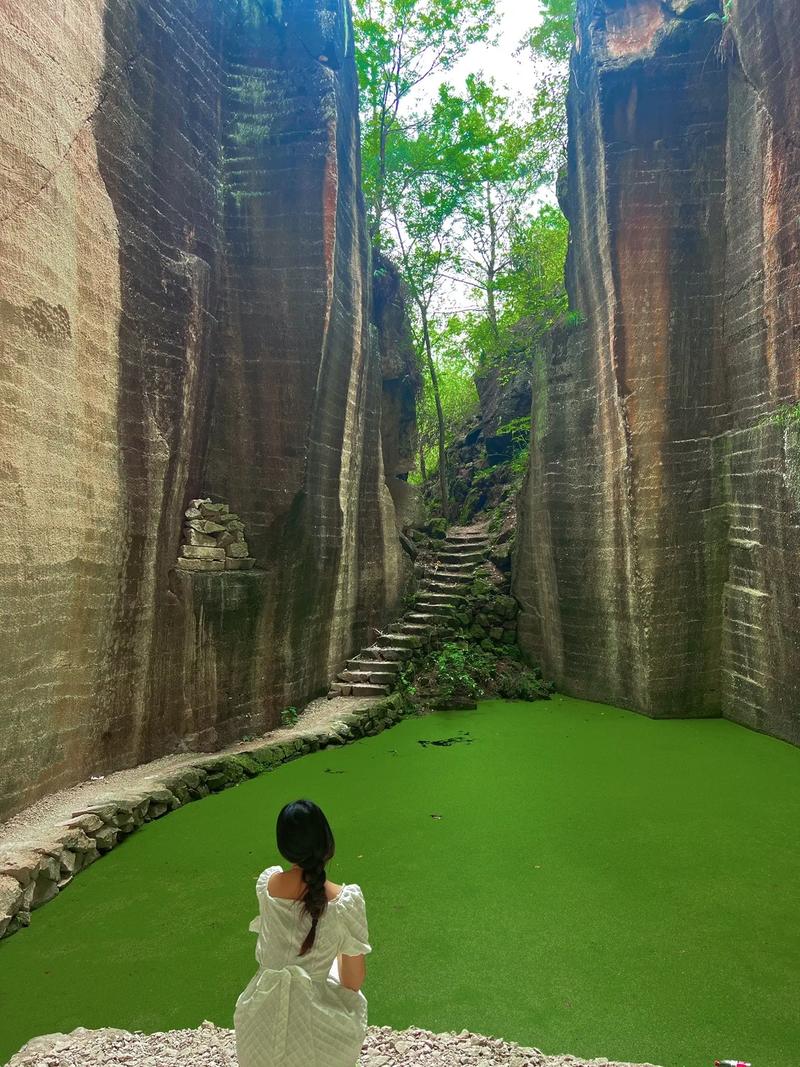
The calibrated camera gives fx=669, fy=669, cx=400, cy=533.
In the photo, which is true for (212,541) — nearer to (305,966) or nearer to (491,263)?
(305,966)

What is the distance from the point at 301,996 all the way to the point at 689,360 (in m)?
7.45

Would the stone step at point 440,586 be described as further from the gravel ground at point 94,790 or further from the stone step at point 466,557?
the gravel ground at point 94,790

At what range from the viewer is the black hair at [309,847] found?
1.74 metres

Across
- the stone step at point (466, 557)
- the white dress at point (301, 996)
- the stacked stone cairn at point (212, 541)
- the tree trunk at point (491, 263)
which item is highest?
the tree trunk at point (491, 263)

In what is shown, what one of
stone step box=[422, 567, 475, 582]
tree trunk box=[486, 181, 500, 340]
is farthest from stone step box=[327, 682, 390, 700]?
tree trunk box=[486, 181, 500, 340]

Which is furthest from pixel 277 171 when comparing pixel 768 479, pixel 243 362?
pixel 768 479

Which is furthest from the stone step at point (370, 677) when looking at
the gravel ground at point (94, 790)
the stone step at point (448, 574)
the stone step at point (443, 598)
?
the stone step at point (448, 574)

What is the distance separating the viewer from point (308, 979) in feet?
5.80

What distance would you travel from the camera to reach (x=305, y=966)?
1794mm

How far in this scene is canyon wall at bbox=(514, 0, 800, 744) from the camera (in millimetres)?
6422

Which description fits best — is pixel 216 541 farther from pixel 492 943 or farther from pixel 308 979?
pixel 308 979

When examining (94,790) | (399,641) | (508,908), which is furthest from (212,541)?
(508,908)

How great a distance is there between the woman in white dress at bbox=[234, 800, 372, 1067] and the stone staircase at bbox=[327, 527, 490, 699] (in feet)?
22.5

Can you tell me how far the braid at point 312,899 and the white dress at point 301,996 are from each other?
0.7 inches
